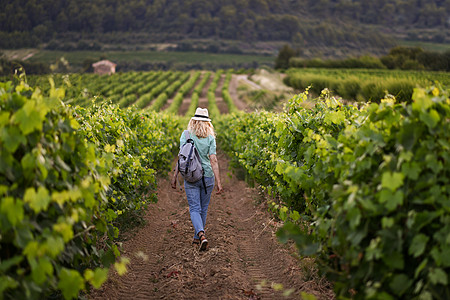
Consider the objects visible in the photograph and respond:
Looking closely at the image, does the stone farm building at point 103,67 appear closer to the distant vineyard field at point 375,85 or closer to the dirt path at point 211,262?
the distant vineyard field at point 375,85

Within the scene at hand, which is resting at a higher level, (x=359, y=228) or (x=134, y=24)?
(x=359, y=228)

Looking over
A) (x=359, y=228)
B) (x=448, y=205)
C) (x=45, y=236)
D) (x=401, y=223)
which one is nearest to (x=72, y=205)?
(x=45, y=236)

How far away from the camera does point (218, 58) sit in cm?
11962

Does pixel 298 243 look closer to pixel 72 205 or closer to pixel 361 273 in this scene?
pixel 361 273

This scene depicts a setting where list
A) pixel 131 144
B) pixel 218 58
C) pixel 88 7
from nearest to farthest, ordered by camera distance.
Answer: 1. pixel 131 144
2. pixel 218 58
3. pixel 88 7

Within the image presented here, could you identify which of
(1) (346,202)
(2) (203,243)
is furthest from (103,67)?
(1) (346,202)

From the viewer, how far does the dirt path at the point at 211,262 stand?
4.01 meters

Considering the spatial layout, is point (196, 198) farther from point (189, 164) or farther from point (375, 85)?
point (375, 85)

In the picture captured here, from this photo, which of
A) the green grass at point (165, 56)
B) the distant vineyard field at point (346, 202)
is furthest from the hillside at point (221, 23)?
the distant vineyard field at point (346, 202)

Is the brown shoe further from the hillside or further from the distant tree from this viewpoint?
the hillside

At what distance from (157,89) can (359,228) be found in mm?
44307

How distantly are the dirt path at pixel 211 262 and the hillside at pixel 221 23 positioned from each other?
5197 inches

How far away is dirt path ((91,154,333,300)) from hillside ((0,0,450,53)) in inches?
5197

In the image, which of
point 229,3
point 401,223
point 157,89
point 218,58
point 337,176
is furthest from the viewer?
point 229,3
